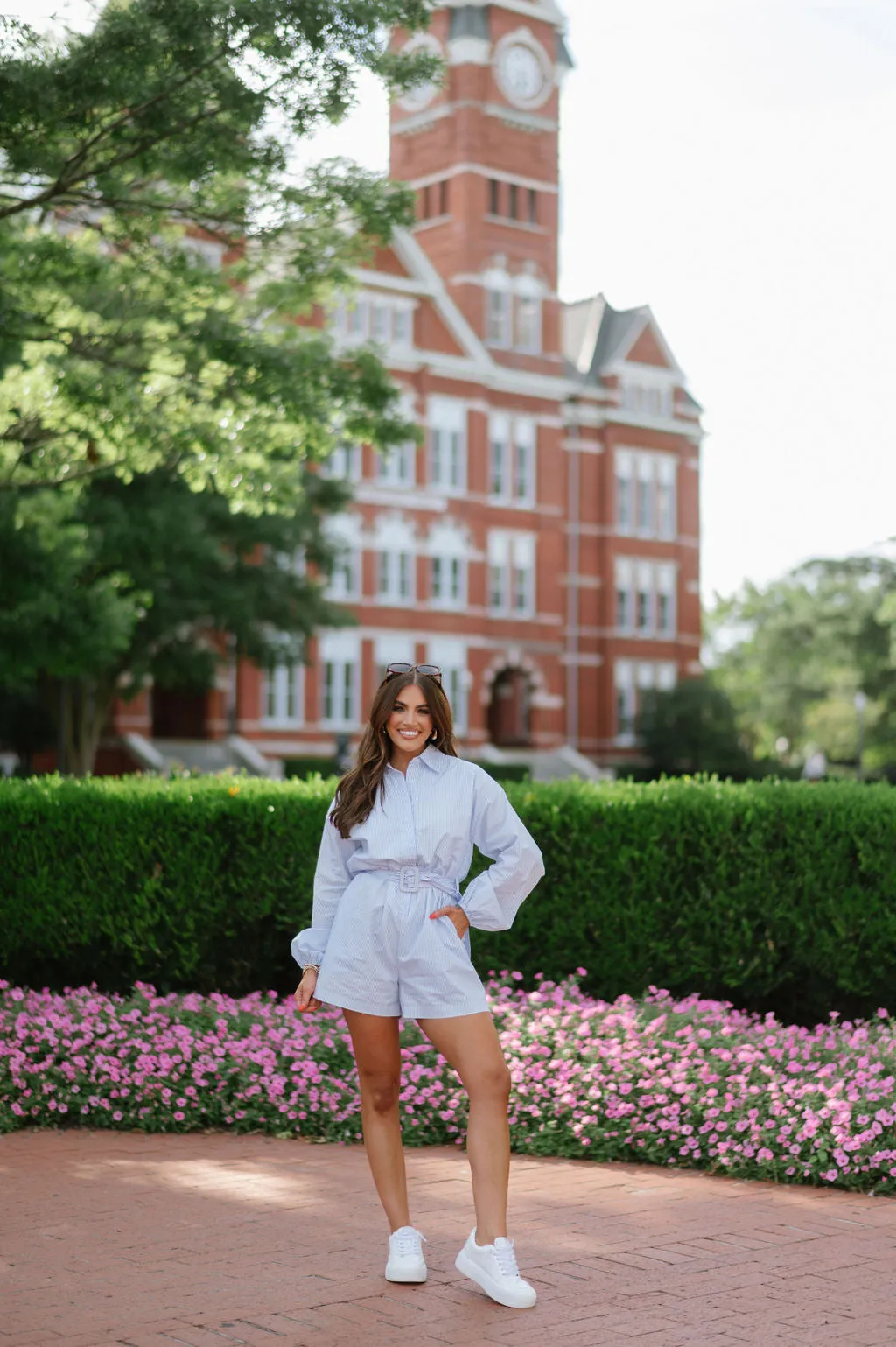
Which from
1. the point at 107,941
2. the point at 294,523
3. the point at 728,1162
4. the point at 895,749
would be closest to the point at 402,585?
the point at 294,523

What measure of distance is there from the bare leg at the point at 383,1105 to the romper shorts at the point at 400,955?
10cm

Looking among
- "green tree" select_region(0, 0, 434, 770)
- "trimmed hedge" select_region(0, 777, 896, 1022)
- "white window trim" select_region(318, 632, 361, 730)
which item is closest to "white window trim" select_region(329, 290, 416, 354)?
"white window trim" select_region(318, 632, 361, 730)

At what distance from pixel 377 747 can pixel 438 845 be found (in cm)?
36

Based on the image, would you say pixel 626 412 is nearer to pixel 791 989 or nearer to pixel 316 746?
pixel 316 746

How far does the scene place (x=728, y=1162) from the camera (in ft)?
22.2

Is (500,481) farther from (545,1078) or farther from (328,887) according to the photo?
(328,887)

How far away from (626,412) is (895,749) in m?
19.7

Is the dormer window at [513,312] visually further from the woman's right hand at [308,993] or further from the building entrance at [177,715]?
the woman's right hand at [308,993]

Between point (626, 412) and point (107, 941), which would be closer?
point (107, 941)

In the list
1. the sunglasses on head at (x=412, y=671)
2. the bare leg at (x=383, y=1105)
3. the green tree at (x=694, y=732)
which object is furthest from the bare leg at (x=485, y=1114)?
the green tree at (x=694, y=732)

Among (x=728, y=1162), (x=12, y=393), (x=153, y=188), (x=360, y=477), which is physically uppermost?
(x=360, y=477)

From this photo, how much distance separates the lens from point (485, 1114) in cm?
495

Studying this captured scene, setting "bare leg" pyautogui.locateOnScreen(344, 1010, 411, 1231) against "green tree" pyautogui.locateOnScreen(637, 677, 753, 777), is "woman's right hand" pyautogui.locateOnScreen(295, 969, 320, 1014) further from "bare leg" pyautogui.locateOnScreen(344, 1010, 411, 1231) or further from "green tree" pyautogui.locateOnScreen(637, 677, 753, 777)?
"green tree" pyautogui.locateOnScreen(637, 677, 753, 777)

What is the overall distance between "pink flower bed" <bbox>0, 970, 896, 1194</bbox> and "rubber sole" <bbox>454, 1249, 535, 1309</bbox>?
2116 mm
